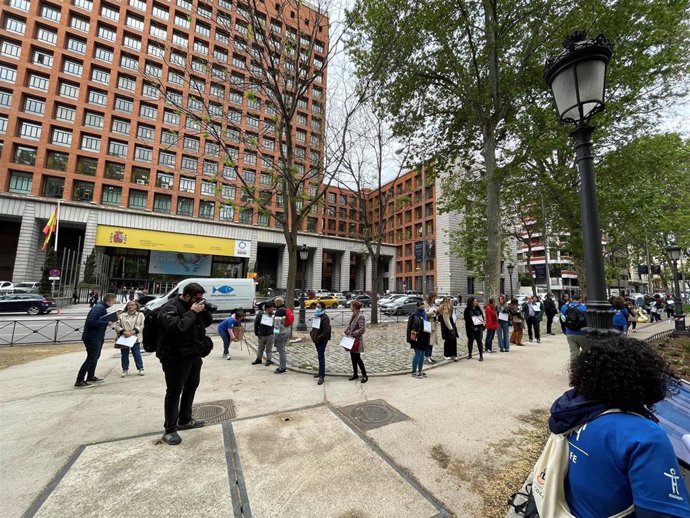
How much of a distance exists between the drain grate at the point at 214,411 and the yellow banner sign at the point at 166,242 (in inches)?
1487

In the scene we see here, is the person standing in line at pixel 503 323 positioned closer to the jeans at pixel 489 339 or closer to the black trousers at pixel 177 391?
the jeans at pixel 489 339

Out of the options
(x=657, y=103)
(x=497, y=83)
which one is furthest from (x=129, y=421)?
(x=657, y=103)

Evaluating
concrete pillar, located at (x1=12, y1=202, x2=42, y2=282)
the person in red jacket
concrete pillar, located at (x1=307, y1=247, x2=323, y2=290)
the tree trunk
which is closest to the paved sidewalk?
the person in red jacket

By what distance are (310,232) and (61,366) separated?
1679 inches

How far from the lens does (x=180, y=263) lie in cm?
4209

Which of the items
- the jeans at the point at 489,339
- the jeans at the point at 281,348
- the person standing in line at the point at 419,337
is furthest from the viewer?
the jeans at the point at 489,339

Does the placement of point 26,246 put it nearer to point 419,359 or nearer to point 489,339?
point 419,359

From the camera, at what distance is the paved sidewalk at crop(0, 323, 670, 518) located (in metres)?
2.81

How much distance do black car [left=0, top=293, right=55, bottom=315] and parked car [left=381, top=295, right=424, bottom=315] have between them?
87.3 feet

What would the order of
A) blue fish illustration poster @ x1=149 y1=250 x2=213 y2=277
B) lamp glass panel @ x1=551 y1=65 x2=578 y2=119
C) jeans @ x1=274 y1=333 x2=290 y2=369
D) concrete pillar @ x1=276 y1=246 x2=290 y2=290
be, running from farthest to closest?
1. concrete pillar @ x1=276 y1=246 x2=290 y2=290
2. blue fish illustration poster @ x1=149 y1=250 x2=213 y2=277
3. jeans @ x1=274 y1=333 x2=290 y2=369
4. lamp glass panel @ x1=551 y1=65 x2=578 y2=119

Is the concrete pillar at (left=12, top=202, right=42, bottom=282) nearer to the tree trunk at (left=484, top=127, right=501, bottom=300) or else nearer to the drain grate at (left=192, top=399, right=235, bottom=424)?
the drain grate at (left=192, top=399, right=235, bottom=424)

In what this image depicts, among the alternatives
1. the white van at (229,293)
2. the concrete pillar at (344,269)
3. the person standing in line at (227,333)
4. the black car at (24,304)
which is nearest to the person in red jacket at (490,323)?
the person standing in line at (227,333)

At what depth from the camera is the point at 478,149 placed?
13.6m

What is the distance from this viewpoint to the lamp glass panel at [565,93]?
3295 millimetres
